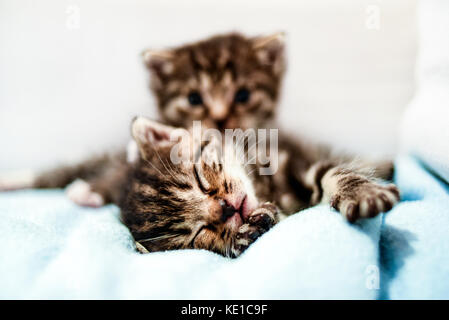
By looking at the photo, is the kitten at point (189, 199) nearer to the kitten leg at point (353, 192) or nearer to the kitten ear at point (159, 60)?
the kitten leg at point (353, 192)

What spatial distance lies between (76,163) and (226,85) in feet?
2.81

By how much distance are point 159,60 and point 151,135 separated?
1.91 ft

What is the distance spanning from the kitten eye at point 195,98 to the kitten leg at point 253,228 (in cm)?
72

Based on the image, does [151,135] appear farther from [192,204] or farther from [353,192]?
[353,192]

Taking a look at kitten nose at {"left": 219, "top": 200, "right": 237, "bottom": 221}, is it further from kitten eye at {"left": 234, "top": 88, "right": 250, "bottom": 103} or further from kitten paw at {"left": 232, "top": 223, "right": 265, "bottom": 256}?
kitten eye at {"left": 234, "top": 88, "right": 250, "bottom": 103}

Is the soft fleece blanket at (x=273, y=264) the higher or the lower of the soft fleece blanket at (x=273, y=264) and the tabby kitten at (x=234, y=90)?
the lower

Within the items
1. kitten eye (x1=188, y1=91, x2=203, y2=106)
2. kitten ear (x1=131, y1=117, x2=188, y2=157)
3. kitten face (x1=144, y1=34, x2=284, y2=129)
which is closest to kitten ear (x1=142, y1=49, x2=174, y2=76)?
kitten face (x1=144, y1=34, x2=284, y2=129)

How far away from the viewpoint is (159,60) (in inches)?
56.6

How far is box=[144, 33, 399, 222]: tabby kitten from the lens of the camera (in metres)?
1.11

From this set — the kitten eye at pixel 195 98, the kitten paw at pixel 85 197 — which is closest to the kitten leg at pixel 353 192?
the kitten eye at pixel 195 98

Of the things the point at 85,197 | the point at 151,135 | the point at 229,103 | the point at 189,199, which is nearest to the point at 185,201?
the point at 189,199

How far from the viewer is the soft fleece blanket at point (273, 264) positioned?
1.70 feet

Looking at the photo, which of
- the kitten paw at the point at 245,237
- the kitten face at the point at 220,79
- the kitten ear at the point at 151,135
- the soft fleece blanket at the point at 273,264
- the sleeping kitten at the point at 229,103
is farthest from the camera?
the kitten face at the point at 220,79

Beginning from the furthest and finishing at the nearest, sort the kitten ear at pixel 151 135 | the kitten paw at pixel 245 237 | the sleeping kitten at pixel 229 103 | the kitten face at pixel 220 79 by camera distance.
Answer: the kitten face at pixel 220 79 → the sleeping kitten at pixel 229 103 → the kitten ear at pixel 151 135 → the kitten paw at pixel 245 237
